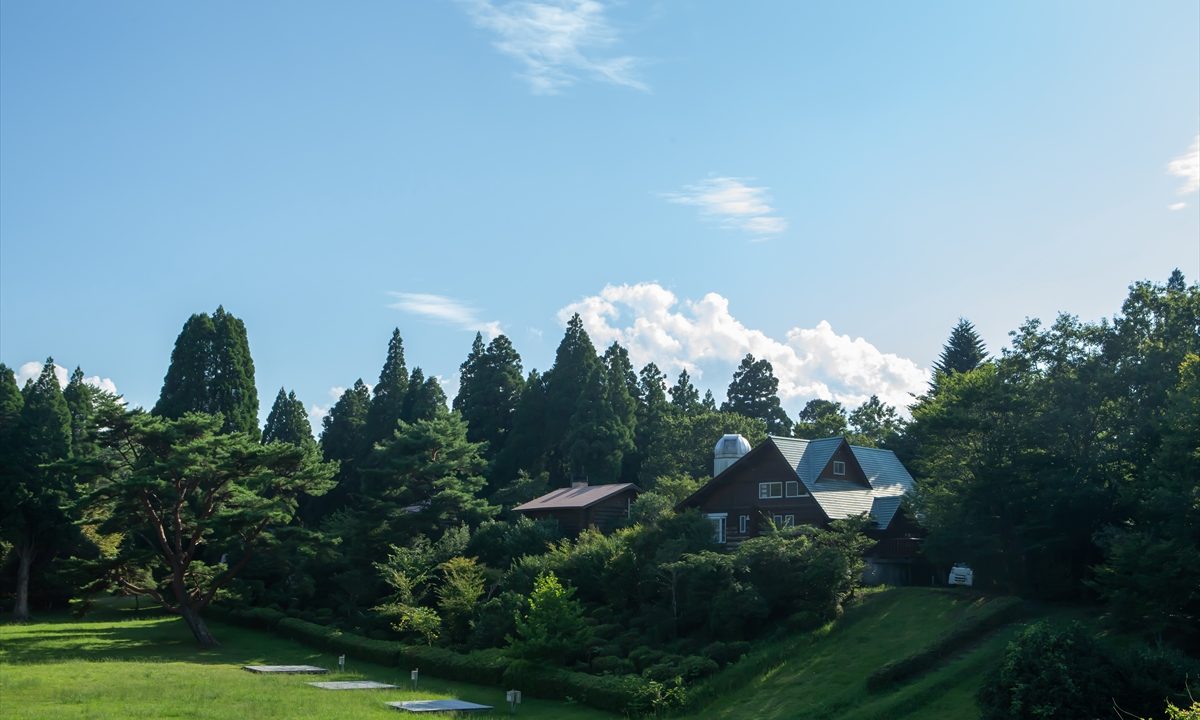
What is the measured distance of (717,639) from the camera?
34.5 metres

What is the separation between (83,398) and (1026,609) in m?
69.2

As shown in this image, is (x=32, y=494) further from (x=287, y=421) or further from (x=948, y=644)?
(x=948, y=644)

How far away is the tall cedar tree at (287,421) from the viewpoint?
85.9m

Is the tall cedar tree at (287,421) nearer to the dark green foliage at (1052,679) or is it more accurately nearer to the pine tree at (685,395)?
the pine tree at (685,395)

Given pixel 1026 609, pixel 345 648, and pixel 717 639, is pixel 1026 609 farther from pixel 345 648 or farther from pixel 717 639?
pixel 345 648

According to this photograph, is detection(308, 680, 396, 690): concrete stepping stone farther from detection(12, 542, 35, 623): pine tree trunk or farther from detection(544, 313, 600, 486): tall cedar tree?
detection(544, 313, 600, 486): tall cedar tree

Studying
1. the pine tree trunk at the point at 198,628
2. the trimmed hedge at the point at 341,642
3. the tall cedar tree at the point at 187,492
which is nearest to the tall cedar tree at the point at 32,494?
the tall cedar tree at the point at 187,492

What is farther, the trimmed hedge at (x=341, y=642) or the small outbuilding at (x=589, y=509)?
the small outbuilding at (x=589, y=509)

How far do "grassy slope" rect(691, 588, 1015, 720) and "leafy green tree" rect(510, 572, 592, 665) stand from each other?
19.3 ft

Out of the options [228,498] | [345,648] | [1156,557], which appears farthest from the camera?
[228,498]

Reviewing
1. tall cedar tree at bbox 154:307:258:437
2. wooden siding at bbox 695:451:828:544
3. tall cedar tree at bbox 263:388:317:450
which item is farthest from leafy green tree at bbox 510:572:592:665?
tall cedar tree at bbox 263:388:317:450

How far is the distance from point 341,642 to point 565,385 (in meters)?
31.4

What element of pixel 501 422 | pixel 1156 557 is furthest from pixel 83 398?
pixel 1156 557

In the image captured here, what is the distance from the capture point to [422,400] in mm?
75188
